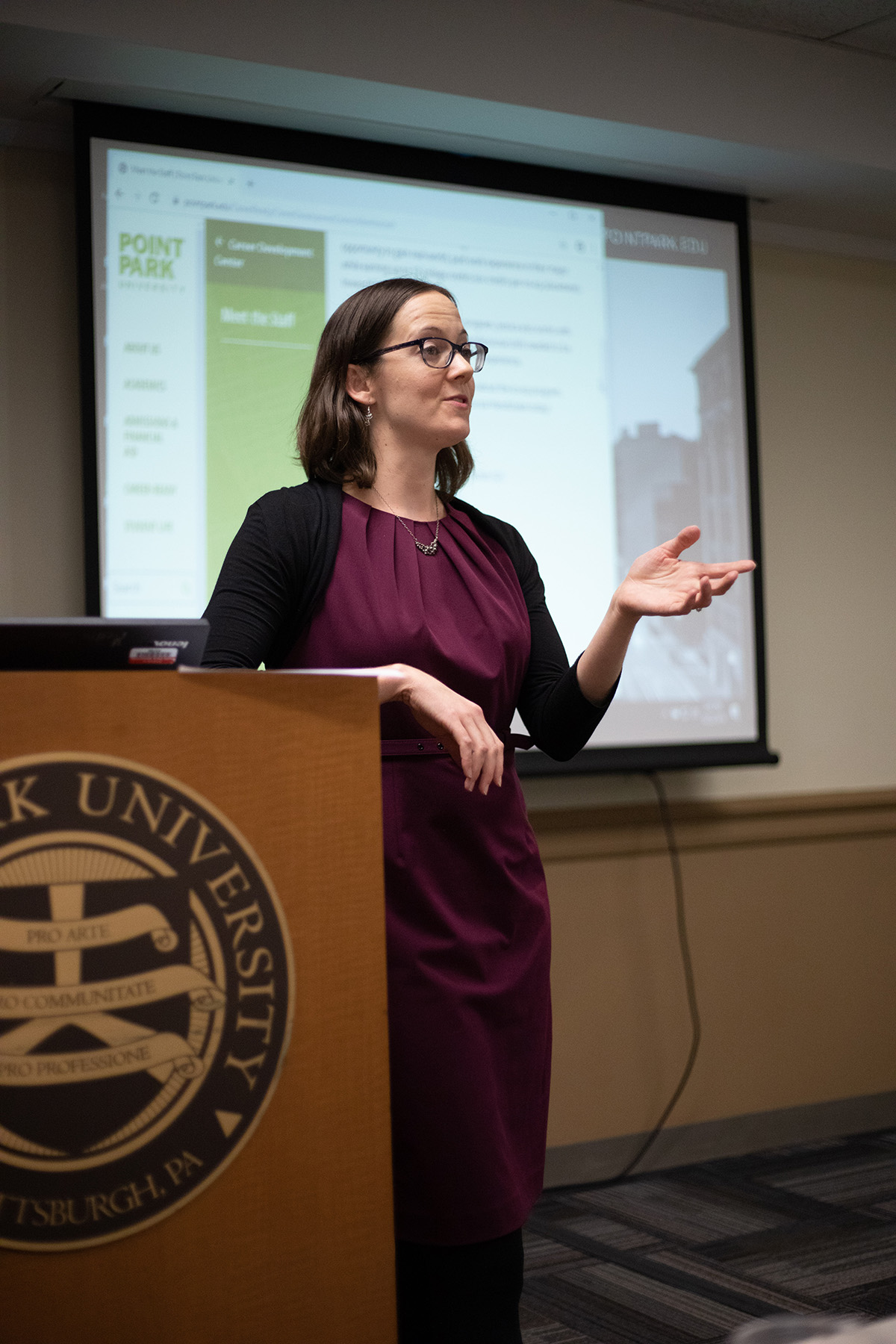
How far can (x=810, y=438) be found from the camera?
3.82m

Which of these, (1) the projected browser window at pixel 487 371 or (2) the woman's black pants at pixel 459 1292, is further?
(1) the projected browser window at pixel 487 371

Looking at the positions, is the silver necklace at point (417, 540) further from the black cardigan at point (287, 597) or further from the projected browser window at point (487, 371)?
the projected browser window at point (487, 371)

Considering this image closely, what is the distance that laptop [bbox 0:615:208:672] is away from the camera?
97 cm

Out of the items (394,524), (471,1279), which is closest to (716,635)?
(394,524)

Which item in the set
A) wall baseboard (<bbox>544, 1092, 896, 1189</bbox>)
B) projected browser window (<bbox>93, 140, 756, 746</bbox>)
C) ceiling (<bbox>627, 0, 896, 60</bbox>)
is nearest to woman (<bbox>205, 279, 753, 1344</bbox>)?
projected browser window (<bbox>93, 140, 756, 746</bbox>)

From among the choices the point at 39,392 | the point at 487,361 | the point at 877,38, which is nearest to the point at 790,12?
the point at 877,38

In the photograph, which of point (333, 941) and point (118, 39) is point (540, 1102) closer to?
point (333, 941)

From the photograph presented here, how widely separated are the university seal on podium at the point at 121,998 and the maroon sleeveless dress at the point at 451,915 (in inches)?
17.4

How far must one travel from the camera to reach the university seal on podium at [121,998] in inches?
35.6

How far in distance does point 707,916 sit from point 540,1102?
210 cm

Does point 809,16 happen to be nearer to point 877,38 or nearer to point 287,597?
point 877,38

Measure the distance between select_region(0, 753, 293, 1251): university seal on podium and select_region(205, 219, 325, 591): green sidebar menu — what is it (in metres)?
1.96

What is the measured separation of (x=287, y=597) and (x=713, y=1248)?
2027 millimetres

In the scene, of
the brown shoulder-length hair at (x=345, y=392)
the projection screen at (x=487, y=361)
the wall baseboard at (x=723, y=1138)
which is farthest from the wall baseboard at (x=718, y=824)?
the brown shoulder-length hair at (x=345, y=392)
